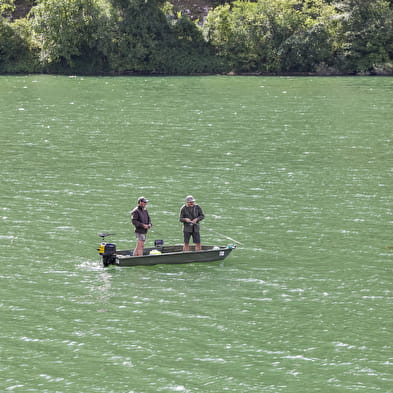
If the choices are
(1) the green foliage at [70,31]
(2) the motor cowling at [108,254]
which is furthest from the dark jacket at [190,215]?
(1) the green foliage at [70,31]

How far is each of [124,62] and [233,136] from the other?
54180mm

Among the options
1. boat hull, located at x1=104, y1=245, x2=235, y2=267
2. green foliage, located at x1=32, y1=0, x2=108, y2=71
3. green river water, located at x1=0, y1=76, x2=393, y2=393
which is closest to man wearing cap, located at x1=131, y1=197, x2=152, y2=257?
boat hull, located at x1=104, y1=245, x2=235, y2=267

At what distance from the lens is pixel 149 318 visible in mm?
22656

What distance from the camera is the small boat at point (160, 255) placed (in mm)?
26750

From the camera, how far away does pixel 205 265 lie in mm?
27641

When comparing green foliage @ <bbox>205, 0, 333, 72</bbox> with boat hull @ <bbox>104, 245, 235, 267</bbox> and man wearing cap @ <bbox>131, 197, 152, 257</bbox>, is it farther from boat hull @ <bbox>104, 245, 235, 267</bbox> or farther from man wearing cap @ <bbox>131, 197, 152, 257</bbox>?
man wearing cap @ <bbox>131, 197, 152, 257</bbox>

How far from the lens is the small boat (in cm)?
2675

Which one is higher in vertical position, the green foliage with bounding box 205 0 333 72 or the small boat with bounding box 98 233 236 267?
the green foliage with bounding box 205 0 333 72

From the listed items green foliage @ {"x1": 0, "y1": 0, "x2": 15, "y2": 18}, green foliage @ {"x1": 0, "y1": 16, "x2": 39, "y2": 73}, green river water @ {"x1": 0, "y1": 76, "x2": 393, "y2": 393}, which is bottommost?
green river water @ {"x1": 0, "y1": 76, "x2": 393, "y2": 393}

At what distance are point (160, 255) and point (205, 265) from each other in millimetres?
1807

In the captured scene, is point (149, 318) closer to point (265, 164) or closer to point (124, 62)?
point (265, 164)

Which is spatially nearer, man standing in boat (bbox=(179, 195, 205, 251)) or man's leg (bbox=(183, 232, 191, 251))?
man standing in boat (bbox=(179, 195, 205, 251))

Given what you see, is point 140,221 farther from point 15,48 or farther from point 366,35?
point 15,48

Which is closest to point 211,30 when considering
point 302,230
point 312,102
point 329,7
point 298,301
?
point 329,7
